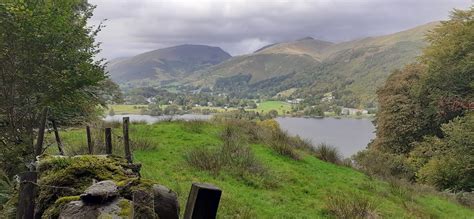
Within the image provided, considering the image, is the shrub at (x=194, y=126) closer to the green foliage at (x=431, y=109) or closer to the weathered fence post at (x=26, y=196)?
the green foliage at (x=431, y=109)

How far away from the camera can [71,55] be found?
8.78 metres

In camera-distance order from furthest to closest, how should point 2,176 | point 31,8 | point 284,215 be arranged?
point 284,215 → point 31,8 → point 2,176

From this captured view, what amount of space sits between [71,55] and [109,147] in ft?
8.32

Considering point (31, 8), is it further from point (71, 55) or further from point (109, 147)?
point (109, 147)

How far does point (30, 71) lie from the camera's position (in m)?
8.04

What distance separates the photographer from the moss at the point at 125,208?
12.3ft

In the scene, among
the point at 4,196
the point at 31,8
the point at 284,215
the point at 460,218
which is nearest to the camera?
the point at 4,196

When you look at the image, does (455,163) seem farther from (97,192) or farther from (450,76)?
(97,192)

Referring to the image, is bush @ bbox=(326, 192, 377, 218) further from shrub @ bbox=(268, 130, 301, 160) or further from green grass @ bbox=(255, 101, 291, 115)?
green grass @ bbox=(255, 101, 291, 115)

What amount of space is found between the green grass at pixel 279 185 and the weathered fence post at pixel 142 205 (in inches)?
146

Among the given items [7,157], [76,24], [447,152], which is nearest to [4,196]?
[7,157]

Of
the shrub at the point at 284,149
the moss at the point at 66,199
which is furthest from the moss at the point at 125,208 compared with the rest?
the shrub at the point at 284,149

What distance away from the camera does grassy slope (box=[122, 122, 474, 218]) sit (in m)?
9.27

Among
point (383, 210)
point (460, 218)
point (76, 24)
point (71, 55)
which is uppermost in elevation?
point (76, 24)
